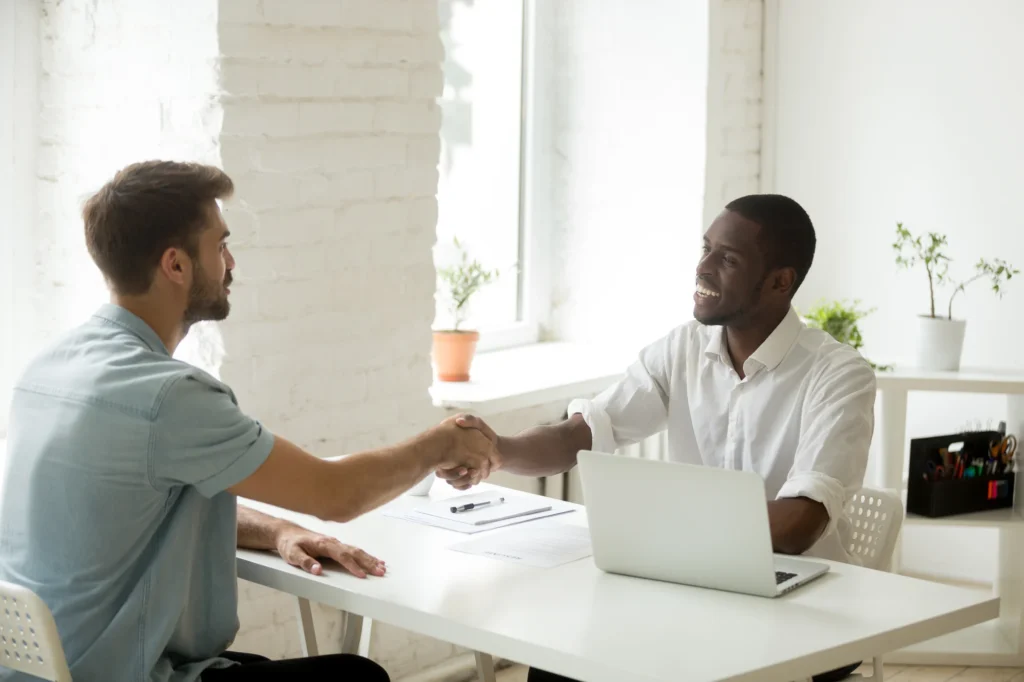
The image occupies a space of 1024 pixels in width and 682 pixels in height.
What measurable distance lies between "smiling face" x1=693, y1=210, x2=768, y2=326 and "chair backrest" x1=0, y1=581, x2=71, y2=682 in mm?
1279

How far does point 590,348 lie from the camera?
168 inches

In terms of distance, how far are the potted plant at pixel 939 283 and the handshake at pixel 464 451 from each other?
1729 millimetres

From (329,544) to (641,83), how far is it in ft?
8.22

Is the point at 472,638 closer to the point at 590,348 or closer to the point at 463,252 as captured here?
the point at 463,252

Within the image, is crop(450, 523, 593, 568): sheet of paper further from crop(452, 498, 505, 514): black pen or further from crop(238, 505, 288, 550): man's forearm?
crop(238, 505, 288, 550): man's forearm

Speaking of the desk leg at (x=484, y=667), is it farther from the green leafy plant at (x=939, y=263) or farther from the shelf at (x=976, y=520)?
the green leafy plant at (x=939, y=263)

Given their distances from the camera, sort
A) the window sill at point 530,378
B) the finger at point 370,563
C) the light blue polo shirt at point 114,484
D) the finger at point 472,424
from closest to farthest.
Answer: the light blue polo shirt at point 114,484 < the finger at point 370,563 < the finger at point 472,424 < the window sill at point 530,378

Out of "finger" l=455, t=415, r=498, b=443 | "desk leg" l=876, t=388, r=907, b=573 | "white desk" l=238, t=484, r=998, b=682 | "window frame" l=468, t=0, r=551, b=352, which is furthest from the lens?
"window frame" l=468, t=0, r=551, b=352

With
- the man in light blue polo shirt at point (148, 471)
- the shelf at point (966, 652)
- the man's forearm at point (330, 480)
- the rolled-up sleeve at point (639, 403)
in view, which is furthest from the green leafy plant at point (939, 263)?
the man in light blue polo shirt at point (148, 471)

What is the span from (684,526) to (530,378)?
1858 mm

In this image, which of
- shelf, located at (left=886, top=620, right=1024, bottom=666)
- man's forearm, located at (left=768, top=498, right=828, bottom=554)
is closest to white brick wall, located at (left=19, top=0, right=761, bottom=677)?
man's forearm, located at (left=768, top=498, right=828, bottom=554)

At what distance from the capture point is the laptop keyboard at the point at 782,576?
1.92 metres

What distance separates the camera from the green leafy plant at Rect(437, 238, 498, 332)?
12.1ft

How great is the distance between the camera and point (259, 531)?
214 cm
